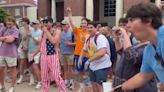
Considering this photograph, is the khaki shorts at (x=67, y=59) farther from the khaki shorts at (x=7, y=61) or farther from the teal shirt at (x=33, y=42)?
the khaki shorts at (x=7, y=61)

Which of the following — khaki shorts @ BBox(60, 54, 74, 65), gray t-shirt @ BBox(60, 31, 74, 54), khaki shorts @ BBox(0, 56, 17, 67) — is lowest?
khaki shorts @ BBox(60, 54, 74, 65)

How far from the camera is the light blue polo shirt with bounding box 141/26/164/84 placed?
8.89 feet

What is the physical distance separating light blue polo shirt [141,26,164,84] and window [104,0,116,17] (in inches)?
1126

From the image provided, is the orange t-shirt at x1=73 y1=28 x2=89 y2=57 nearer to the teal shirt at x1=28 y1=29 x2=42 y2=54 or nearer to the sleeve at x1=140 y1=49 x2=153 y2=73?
the teal shirt at x1=28 y1=29 x2=42 y2=54

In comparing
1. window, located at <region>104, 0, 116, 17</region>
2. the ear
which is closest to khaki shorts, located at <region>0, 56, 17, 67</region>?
the ear

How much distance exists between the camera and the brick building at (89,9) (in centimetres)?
3042

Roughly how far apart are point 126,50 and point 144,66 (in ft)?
2.74

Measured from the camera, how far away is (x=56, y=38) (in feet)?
23.0

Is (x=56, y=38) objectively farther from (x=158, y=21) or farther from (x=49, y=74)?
(x=158, y=21)

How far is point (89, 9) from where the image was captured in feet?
102

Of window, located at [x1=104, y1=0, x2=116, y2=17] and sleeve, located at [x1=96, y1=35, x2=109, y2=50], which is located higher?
window, located at [x1=104, y1=0, x2=116, y2=17]

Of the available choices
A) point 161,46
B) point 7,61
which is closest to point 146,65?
point 161,46

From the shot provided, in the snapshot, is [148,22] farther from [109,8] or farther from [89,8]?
[109,8]

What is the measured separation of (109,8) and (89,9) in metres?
2.82
